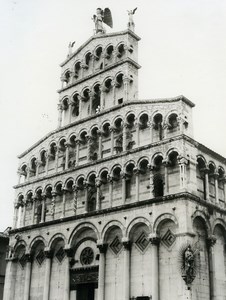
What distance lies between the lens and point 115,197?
92.6 ft

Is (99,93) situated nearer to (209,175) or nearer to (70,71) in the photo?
(70,71)

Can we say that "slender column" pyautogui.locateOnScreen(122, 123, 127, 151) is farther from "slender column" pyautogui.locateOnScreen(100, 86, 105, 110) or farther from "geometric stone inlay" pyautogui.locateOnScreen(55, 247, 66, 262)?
"geometric stone inlay" pyautogui.locateOnScreen(55, 247, 66, 262)

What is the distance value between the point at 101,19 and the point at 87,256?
17.3 metres

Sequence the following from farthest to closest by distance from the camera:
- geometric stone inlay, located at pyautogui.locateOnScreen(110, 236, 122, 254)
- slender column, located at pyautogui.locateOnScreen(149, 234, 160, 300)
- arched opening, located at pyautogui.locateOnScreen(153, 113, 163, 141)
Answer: arched opening, located at pyautogui.locateOnScreen(153, 113, 163, 141) < geometric stone inlay, located at pyautogui.locateOnScreen(110, 236, 122, 254) < slender column, located at pyautogui.locateOnScreen(149, 234, 160, 300)

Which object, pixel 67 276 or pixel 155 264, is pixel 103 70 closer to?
pixel 67 276

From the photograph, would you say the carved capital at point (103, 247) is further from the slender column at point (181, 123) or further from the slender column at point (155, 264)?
the slender column at point (181, 123)

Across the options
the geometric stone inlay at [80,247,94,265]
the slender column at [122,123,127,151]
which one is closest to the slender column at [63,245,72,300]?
the geometric stone inlay at [80,247,94,265]

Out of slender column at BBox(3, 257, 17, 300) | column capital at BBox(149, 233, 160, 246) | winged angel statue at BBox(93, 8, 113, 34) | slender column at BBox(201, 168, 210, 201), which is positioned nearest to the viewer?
column capital at BBox(149, 233, 160, 246)

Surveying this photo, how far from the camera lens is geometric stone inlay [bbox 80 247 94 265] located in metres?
28.2

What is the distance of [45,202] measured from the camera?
32531mm

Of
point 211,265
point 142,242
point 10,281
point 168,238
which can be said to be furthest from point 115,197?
point 10,281

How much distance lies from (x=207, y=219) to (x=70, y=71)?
1543 cm

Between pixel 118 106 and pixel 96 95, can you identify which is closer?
pixel 118 106

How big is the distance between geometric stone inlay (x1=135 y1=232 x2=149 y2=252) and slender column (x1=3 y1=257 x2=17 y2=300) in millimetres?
10517
